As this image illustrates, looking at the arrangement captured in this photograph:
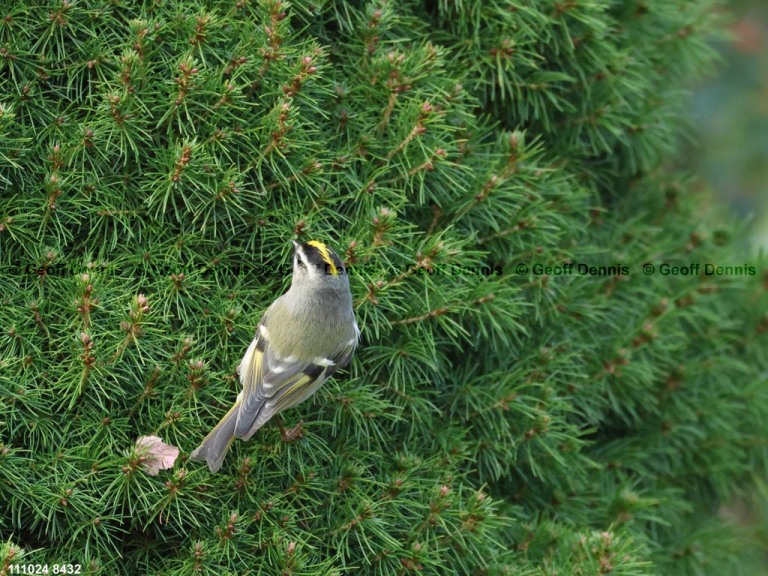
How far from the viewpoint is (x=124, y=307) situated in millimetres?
1862

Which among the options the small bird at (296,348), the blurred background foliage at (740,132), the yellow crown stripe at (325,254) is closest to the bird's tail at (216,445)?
the small bird at (296,348)

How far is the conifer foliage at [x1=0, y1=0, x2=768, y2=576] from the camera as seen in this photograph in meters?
1.83

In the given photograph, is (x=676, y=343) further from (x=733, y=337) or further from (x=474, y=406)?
(x=474, y=406)

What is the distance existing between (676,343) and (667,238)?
330 mm

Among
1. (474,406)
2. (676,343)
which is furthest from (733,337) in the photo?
(474,406)

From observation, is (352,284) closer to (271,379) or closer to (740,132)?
(271,379)

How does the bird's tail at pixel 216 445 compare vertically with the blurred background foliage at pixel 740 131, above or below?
above

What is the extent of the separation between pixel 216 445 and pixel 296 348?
0.35 m

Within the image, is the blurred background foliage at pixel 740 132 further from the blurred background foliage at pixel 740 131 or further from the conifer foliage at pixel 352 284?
the conifer foliage at pixel 352 284

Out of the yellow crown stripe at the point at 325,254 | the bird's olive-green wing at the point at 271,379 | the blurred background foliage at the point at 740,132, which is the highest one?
the yellow crown stripe at the point at 325,254

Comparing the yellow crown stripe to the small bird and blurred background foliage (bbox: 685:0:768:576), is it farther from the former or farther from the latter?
blurred background foliage (bbox: 685:0:768:576)

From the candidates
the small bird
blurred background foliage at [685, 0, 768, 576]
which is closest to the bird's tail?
the small bird

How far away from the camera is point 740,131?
4.90m

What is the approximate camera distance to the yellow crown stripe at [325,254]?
1.88 metres
